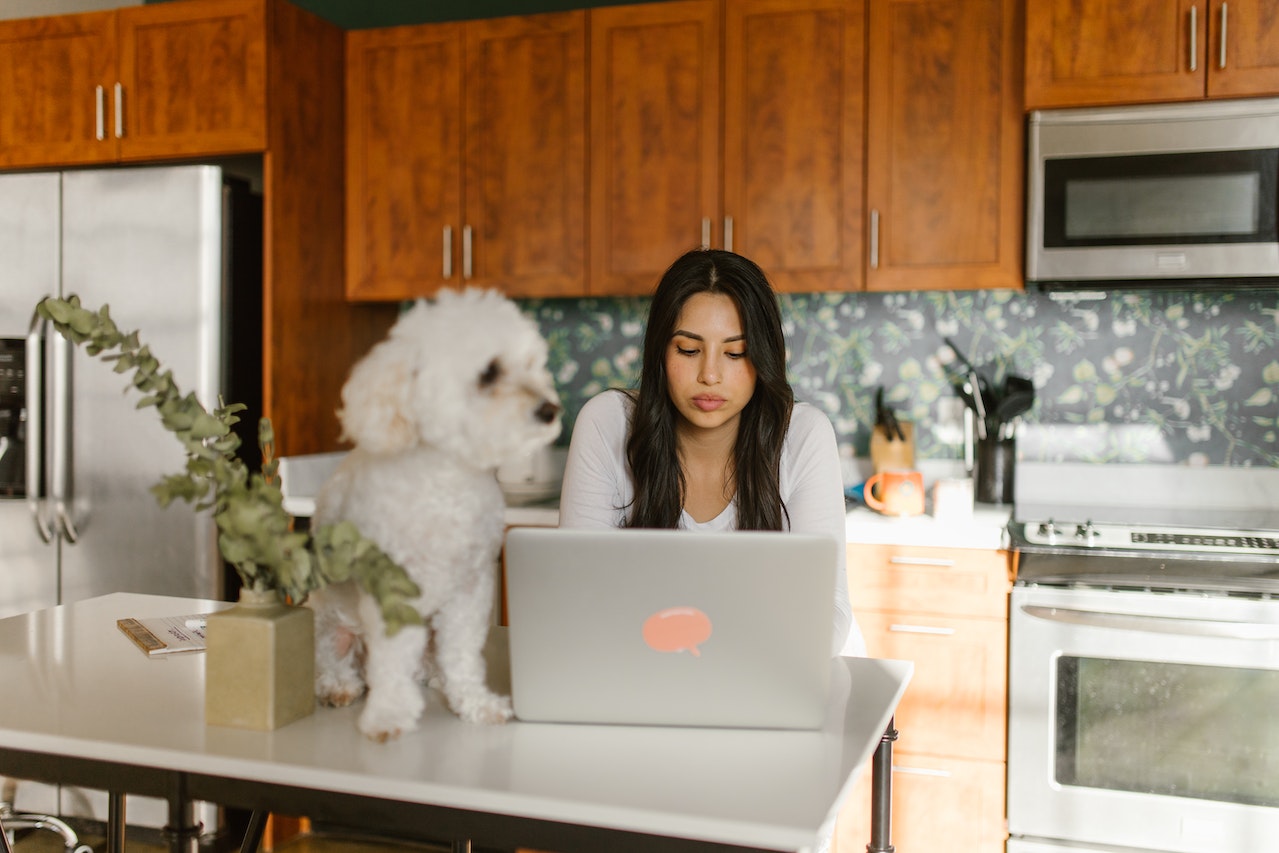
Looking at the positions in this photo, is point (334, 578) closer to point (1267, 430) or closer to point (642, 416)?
point (642, 416)

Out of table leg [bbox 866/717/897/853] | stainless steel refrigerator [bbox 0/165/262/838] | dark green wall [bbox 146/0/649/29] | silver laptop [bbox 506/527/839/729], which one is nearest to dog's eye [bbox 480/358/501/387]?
silver laptop [bbox 506/527/839/729]

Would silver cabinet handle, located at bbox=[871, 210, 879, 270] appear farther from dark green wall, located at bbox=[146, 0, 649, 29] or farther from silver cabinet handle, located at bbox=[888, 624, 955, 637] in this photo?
dark green wall, located at bbox=[146, 0, 649, 29]

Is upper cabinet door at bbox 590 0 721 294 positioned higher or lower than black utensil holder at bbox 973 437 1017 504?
higher

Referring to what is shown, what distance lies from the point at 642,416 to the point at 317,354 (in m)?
1.56

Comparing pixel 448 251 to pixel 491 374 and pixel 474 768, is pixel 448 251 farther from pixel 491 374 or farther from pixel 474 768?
pixel 474 768

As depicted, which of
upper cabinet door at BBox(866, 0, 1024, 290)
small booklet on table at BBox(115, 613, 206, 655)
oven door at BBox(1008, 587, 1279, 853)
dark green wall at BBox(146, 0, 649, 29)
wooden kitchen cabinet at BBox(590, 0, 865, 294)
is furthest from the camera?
dark green wall at BBox(146, 0, 649, 29)

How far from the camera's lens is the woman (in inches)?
66.4

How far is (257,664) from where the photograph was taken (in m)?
1.05

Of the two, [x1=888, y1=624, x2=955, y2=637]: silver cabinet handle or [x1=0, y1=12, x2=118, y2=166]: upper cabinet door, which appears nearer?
[x1=888, y1=624, x2=955, y2=637]: silver cabinet handle

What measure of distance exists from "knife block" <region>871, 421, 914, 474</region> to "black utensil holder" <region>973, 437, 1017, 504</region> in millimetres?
188

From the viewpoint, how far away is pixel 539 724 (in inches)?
42.6

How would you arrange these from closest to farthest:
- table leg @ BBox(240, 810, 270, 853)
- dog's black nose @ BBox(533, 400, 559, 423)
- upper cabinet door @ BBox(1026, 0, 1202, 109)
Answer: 1. dog's black nose @ BBox(533, 400, 559, 423)
2. table leg @ BBox(240, 810, 270, 853)
3. upper cabinet door @ BBox(1026, 0, 1202, 109)

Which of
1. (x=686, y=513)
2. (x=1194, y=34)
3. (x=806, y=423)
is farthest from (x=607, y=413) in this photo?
(x=1194, y=34)

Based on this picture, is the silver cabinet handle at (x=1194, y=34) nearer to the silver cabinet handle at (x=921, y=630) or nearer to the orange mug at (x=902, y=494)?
the orange mug at (x=902, y=494)
